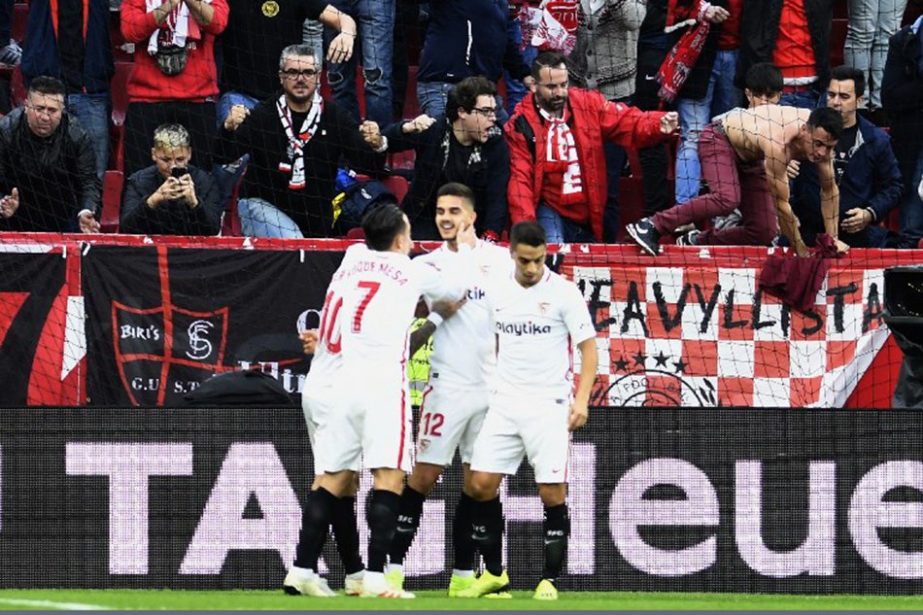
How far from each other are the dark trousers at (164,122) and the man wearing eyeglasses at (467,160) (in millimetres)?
1518

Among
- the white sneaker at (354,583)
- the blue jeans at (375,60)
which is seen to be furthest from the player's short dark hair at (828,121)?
the white sneaker at (354,583)

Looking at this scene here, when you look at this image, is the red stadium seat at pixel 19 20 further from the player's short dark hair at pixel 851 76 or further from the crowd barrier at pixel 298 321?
the player's short dark hair at pixel 851 76

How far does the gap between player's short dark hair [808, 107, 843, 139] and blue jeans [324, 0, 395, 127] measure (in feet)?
9.42

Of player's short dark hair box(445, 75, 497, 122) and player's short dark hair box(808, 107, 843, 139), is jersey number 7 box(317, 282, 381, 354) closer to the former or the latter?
player's short dark hair box(445, 75, 497, 122)

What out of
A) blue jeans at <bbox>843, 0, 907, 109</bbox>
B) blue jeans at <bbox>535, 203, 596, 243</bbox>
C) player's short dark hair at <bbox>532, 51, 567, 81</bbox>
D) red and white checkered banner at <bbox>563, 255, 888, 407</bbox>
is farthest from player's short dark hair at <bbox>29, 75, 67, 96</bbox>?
blue jeans at <bbox>843, 0, 907, 109</bbox>

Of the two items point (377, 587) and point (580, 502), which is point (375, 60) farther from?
point (377, 587)

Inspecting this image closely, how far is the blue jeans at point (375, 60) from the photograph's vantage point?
1285 centimetres

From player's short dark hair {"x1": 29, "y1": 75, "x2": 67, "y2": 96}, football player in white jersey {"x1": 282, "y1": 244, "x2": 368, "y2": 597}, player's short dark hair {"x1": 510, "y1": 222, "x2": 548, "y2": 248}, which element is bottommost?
football player in white jersey {"x1": 282, "y1": 244, "x2": 368, "y2": 597}

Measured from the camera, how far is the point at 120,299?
11.2 m

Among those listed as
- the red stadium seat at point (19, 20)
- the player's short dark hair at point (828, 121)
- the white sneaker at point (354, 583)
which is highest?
the red stadium seat at point (19, 20)

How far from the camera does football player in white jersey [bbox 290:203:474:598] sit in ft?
28.3

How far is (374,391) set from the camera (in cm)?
863

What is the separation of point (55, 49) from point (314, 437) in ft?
15.9

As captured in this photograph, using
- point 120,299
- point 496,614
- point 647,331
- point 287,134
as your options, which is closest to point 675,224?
point 647,331
